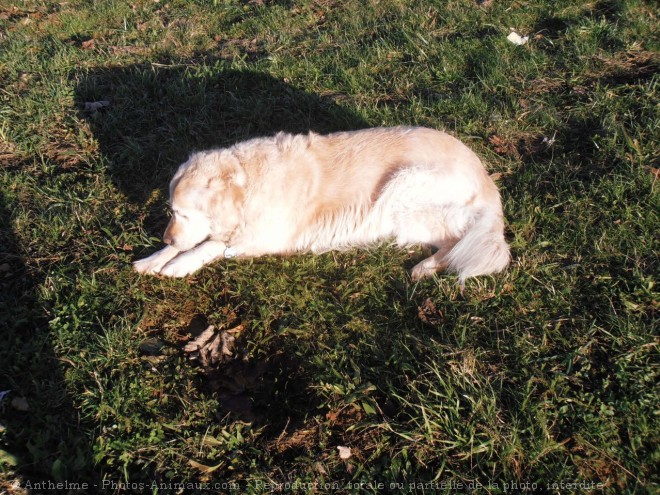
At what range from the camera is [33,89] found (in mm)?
4969

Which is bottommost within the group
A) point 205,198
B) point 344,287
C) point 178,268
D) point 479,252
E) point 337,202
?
point 344,287

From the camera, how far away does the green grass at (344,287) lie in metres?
2.45

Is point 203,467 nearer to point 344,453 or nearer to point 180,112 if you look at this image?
point 344,453

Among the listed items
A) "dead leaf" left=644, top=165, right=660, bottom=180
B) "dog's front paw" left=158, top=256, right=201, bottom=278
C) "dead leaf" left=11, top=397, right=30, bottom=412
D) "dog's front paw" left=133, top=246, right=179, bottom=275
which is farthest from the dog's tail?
"dead leaf" left=11, top=397, right=30, bottom=412

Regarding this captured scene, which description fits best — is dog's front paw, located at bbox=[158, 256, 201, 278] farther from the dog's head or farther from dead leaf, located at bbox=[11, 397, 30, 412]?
dead leaf, located at bbox=[11, 397, 30, 412]

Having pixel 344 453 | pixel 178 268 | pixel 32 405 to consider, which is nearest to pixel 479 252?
pixel 344 453

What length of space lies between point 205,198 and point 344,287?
3.79ft

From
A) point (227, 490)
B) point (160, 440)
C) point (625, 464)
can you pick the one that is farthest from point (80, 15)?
point (625, 464)

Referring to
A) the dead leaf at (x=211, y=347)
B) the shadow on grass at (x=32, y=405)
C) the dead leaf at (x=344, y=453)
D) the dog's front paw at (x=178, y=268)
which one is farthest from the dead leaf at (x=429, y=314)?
the shadow on grass at (x=32, y=405)

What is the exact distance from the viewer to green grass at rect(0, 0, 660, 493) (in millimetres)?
2447

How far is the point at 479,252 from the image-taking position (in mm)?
3344

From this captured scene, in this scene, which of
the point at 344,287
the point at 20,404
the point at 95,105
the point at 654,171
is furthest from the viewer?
the point at 95,105

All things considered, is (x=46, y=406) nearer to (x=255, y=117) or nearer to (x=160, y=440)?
(x=160, y=440)

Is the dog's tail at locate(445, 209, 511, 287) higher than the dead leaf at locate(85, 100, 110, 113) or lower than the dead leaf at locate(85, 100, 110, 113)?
lower
